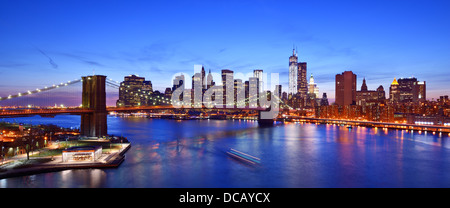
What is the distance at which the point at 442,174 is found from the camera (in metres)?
16.8

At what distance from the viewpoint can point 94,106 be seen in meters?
24.8

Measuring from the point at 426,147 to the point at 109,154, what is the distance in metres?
27.4

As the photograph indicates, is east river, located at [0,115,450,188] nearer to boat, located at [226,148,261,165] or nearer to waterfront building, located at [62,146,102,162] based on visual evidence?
boat, located at [226,148,261,165]

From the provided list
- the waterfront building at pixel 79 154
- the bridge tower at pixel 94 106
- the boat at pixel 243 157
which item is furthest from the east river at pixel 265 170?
the bridge tower at pixel 94 106

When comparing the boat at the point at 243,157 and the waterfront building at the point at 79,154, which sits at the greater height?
the waterfront building at the point at 79,154

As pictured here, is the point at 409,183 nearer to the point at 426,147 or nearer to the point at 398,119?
the point at 426,147

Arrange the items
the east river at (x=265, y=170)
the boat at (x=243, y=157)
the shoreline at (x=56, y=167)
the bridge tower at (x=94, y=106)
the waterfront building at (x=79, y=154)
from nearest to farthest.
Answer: the shoreline at (x=56, y=167) < the east river at (x=265, y=170) < the waterfront building at (x=79, y=154) < the boat at (x=243, y=157) < the bridge tower at (x=94, y=106)

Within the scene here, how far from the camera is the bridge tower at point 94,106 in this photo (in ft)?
81.4

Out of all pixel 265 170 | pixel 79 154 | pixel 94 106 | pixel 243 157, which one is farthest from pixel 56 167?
pixel 243 157

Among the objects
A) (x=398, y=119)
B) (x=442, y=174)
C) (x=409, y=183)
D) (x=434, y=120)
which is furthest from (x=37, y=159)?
(x=398, y=119)

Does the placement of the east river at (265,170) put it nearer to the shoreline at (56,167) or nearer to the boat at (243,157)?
the shoreline at (56,167)

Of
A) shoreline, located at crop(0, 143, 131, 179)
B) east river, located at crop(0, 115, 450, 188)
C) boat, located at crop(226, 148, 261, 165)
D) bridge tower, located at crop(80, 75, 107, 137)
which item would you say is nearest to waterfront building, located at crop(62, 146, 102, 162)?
shoreline, located at crop(0, 143, 131, 179)

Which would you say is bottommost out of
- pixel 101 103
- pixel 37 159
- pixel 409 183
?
pixel 409 183
